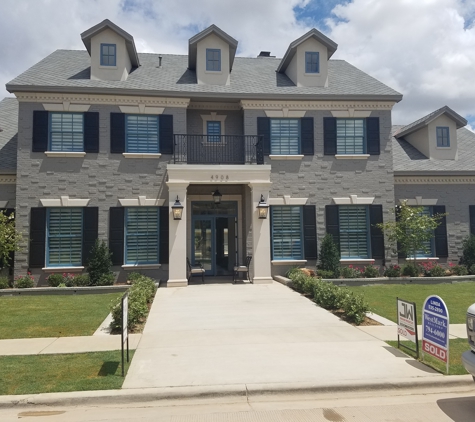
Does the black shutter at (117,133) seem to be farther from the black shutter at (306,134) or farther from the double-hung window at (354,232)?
the double-hung window at (354,232)

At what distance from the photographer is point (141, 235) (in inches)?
573

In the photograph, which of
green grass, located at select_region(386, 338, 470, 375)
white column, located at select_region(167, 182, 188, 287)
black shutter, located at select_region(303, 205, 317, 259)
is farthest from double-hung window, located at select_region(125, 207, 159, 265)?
green grass, located at select_region(386, 338, 470, 375)

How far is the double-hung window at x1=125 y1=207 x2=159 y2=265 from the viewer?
14.5 metres

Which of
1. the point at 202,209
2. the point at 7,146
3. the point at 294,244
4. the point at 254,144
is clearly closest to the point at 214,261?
the point at 202,209

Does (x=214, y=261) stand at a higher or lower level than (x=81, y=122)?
lower

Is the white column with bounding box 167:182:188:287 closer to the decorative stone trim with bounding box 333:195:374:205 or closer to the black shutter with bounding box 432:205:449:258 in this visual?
the decorative stone trim with bounding box 333:195:374:205

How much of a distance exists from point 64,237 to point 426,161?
49.0 feet

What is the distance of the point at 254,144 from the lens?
15.2 metres

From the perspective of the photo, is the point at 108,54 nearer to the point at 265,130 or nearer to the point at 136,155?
the point at 136,155

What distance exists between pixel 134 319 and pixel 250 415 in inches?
179

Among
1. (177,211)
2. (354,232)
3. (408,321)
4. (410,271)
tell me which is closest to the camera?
(408,321)

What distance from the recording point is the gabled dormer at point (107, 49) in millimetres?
14883

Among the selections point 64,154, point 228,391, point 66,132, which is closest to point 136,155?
point 64,154

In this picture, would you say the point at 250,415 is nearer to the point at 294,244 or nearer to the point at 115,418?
the point at 115,418
